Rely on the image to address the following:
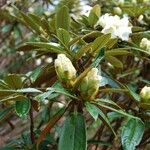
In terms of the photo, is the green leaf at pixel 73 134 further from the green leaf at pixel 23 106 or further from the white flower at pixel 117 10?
the white flower at pixel 117 10

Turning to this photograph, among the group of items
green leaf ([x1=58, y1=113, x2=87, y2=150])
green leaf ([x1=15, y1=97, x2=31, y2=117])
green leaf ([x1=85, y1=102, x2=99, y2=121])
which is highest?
green leaf ([x1=85, y1=102, x2=99, y2=121])

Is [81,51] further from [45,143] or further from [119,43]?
[45,143]

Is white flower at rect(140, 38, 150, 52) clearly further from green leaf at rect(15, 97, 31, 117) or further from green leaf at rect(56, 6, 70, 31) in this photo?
green leaf at rect(15, 97, 31, 117)

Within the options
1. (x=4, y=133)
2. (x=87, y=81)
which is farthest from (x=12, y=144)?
(x=4, y=133)

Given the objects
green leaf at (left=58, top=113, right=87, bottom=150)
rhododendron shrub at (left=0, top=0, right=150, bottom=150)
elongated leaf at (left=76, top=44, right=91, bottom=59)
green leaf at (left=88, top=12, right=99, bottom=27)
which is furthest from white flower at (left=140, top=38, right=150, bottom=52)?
green leaf at (left=58, top=113, right=87, bottom=150)

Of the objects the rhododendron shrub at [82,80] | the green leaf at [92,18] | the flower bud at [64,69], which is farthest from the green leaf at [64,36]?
the green leaf at [92,18]

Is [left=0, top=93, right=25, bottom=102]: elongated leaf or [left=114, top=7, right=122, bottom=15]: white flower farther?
[left=114, top=7, right=122, bottom=15]: white flower
